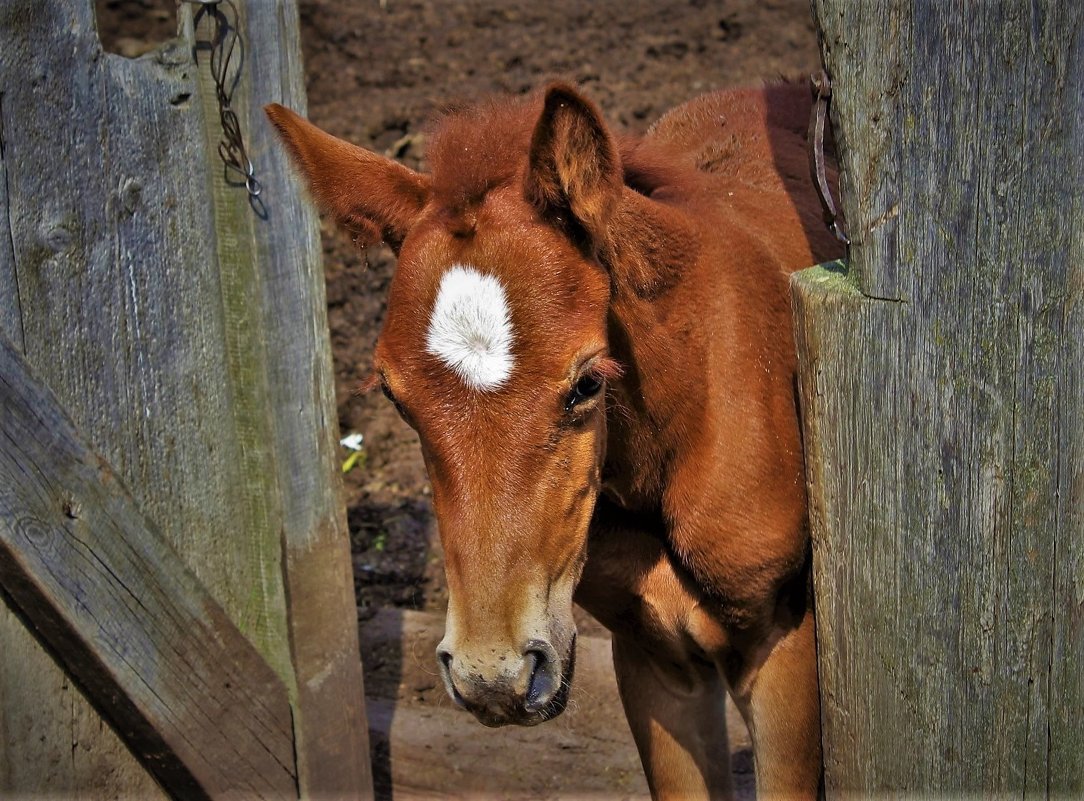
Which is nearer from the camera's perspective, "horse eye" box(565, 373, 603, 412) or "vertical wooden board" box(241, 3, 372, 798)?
"horse eye" box(565, 373, 603, 412)

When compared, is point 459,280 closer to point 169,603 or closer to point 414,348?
point 414,348

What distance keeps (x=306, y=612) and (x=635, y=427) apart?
48.4 inches

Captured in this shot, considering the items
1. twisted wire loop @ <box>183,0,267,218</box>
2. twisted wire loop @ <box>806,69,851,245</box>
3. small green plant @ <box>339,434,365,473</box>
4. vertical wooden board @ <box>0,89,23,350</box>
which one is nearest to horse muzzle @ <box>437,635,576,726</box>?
twisted wire loop @ <box>806,69,851,245</box>

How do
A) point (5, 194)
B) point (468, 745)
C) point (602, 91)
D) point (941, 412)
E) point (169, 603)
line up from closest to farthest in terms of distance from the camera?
point (941, 412) < point (5, 194) < point (169, 603) < point (468, 745) < point (602, 91)

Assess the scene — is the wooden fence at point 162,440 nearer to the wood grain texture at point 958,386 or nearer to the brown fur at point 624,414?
the brown fur at point 624,414

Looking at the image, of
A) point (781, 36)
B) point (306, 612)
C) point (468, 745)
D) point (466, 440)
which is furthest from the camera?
point (781, 36)

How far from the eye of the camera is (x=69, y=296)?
288cm

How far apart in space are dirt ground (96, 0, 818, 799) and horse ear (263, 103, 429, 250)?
2.28 metres

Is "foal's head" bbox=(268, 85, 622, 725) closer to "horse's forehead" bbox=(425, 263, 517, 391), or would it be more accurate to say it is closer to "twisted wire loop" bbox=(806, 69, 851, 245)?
"horse's forehead" bbox=(425, 263, 517, 391)

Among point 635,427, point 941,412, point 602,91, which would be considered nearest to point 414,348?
point 635,427

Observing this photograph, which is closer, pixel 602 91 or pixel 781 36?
pixel 602 91

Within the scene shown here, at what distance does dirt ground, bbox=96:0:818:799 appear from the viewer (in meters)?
4.84

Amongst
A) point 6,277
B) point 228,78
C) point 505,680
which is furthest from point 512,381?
point 228,78

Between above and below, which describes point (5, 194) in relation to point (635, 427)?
above
